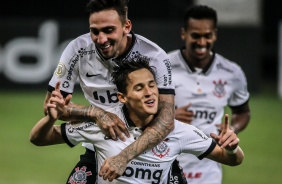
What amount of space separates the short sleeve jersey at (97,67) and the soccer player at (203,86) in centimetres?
123

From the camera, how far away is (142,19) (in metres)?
21.8

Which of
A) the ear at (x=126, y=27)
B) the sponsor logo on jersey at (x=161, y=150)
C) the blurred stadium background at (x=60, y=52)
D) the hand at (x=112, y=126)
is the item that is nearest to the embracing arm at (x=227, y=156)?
the sponsor logo on jersey at (x=161, y=150)

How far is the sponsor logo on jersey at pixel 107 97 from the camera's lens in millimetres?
7343

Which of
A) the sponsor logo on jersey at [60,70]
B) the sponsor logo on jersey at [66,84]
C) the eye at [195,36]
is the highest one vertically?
the eye at [195,36]

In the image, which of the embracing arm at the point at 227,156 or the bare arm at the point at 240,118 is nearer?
the embracing arm at the point at 227,156

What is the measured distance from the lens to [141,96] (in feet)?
22.3

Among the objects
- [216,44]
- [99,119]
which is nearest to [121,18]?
[99,119]

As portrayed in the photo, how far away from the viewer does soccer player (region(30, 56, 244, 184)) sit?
684cm

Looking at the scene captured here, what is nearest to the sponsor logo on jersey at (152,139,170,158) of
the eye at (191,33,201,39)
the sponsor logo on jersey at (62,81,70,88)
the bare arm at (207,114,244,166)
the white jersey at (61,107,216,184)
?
the white jersey at (61,107,216,184)

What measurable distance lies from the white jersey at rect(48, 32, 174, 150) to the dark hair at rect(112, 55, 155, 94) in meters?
0.17

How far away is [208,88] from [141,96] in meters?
2.25

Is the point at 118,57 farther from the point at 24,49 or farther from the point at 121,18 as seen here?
the point at 24,49

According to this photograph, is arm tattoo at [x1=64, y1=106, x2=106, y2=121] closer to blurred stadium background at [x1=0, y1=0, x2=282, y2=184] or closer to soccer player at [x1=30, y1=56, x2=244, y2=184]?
soccer player at [x1=30, y1=56, x2=244, y2=184]

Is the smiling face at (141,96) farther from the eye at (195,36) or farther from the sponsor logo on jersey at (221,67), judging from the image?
the sponsor logo on jersey at (221,67)
